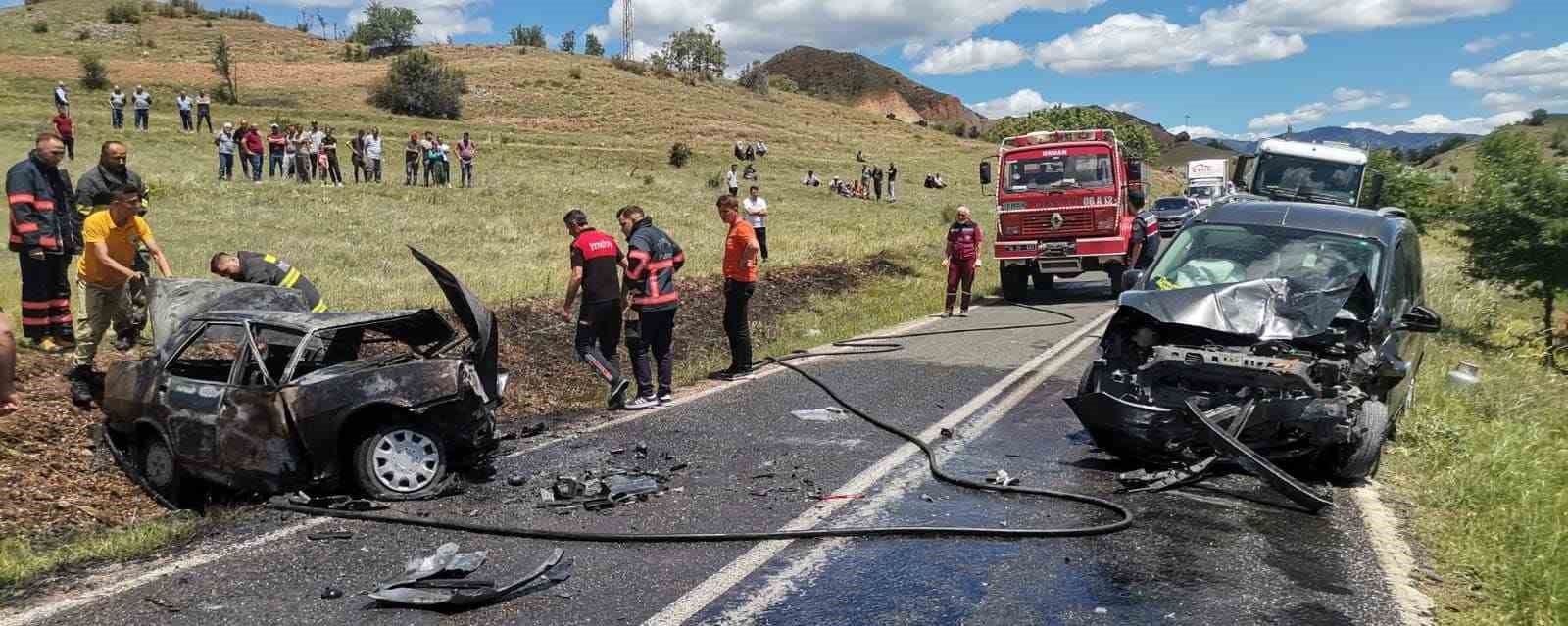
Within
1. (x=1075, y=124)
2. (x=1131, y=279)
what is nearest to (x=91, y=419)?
(x=1131, y=279)

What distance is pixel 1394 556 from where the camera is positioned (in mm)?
5086

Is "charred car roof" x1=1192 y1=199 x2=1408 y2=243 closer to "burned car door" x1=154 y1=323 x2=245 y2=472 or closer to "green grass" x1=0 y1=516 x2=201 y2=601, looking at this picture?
"burned car door" x1=154 y1=323 x2=245 y2=472

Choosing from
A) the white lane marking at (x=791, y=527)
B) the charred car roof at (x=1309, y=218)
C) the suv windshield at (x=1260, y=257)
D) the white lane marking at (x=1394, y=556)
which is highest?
the charred car roof at (x=1309, y=218)

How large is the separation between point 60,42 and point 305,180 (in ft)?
180

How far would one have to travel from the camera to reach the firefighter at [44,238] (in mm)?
8508

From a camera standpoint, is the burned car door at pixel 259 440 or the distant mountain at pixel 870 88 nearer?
the burned car door at pixel 259 440

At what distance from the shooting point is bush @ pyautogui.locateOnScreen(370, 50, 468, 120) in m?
60.9

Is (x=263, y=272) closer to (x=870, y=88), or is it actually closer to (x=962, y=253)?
(x=962, y=253)

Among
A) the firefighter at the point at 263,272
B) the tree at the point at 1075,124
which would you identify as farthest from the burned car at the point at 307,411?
the tree at the point at 1075,124

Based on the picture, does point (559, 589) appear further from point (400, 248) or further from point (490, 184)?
point (490, 184)

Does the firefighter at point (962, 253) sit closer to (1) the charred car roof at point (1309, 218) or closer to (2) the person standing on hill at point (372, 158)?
(1) the charred car roof at point (1309, 218)

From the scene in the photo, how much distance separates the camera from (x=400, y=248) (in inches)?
744

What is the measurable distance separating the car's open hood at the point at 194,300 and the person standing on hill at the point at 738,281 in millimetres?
3894

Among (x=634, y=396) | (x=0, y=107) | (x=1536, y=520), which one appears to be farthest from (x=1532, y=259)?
(x=0, y=107)
